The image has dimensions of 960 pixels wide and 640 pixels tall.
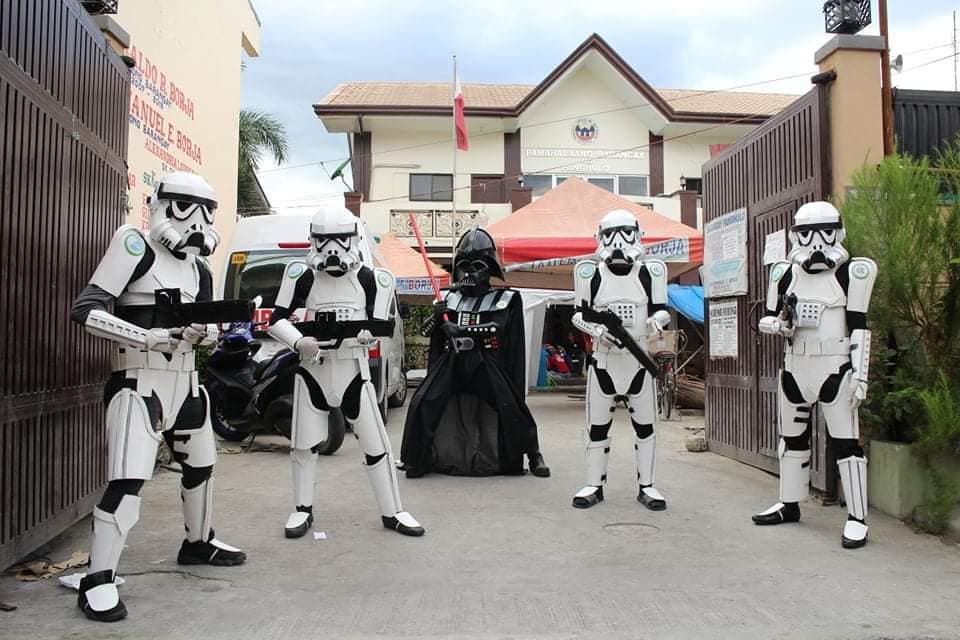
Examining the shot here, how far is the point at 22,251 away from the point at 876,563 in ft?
17.0

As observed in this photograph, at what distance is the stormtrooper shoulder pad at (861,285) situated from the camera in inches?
198

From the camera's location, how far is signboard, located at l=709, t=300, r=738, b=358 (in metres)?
7.73

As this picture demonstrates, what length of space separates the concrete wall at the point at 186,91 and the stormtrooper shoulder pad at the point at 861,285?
7.67m

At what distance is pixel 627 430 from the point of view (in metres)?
10.8

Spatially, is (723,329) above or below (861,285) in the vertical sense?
below

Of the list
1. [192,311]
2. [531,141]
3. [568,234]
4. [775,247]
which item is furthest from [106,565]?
[531,141]

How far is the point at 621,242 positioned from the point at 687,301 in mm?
9344

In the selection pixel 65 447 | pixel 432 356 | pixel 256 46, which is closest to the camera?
pixel 65 447

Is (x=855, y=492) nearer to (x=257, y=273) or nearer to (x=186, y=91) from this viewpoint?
(x=257, y=273)

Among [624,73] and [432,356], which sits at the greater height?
[624,73]

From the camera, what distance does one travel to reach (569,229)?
1315 centimetres

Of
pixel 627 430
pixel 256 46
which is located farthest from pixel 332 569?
pixel 256 46

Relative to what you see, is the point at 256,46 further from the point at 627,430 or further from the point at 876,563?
the point at 876,563

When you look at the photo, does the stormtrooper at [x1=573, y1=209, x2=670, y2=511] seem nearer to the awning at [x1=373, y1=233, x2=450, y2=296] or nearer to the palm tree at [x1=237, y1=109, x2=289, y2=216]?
the awning at [x1=373, y1=233, x2=450, y2=296]
